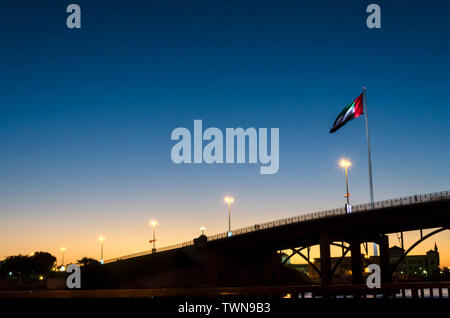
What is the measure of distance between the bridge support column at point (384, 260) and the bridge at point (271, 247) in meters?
0.15

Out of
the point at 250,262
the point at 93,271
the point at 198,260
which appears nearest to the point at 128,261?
the point at 93,271

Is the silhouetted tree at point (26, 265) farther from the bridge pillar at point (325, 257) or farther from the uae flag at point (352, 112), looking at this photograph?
the uae flag at point (352, 112)

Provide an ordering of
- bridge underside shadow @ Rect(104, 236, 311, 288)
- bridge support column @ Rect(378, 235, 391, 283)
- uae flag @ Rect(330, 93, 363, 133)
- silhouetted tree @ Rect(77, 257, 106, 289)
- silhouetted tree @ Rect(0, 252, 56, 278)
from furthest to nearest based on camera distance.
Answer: silhouetted tree @ Rect(0, 252, 56, 278)
bridge underside shadow @ Rect(104, 236, 311, 288)
silhouetted tree @ Rect(77, 257, 106, 289)
bridge support column @ Rect(378, 235, 391, 283)
uae flag @ Rect(330, 93, 363, 133)

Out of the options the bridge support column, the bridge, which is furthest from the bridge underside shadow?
the bridge support column

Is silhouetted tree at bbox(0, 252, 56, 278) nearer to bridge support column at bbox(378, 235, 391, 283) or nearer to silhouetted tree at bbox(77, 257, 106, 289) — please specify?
silhouetted tree at bbox(77, 257, 106, 289)

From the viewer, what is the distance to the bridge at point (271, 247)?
55041 mm

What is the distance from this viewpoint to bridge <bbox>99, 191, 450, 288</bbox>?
55041 mm

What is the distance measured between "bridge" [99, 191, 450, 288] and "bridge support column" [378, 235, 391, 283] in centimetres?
15

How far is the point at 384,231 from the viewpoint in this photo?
66938mm

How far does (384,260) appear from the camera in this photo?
6950cm

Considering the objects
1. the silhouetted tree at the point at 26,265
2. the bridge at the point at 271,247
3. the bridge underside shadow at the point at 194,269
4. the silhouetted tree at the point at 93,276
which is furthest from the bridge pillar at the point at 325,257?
the silhouetted tree at the point at 26,265

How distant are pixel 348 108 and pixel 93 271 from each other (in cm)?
5251

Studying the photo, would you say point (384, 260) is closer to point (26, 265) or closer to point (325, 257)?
point (325, 257)
